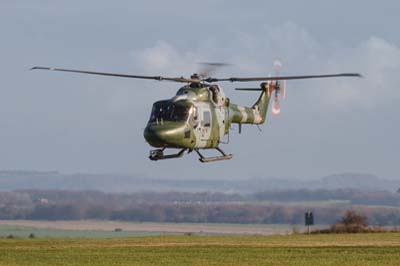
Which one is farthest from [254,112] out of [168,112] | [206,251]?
[206,251]

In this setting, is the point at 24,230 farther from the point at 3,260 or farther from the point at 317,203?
the point at 3,260

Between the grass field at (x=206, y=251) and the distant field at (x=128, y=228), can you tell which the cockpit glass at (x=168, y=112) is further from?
the distant field at (x=128, y=228)

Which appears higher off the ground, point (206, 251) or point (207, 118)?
point (207, 118)

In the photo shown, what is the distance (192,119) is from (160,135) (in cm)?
227

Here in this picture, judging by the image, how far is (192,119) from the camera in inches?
2168

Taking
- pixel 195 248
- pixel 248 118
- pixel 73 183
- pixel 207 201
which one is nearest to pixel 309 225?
pixel 248 118

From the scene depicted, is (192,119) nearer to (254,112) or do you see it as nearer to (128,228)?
(254,112)

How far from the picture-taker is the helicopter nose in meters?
53.3

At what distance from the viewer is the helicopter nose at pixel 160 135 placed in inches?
2100

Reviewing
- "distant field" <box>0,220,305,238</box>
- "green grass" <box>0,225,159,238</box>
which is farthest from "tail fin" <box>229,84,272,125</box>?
"distant field" <box>0,220,305,238</box>

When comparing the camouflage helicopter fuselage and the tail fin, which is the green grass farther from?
the camouflage helicopter fuselage

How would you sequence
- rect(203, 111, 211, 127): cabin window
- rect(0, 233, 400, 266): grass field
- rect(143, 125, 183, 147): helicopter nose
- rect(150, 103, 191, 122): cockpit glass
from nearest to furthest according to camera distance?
rect(0, 233, 400, 266): grass field → rect(143, 125, 183, 147): helicopter nose → rect(150, 103, 191, 122): cockpit glass → rect(203, 111, 211, 127): cabin window

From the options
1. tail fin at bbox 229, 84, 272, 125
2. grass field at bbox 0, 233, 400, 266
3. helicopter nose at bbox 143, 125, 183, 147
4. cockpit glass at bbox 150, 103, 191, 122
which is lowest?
grass field at bbox 0, 233, 400, 266

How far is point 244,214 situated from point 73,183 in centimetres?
2916
